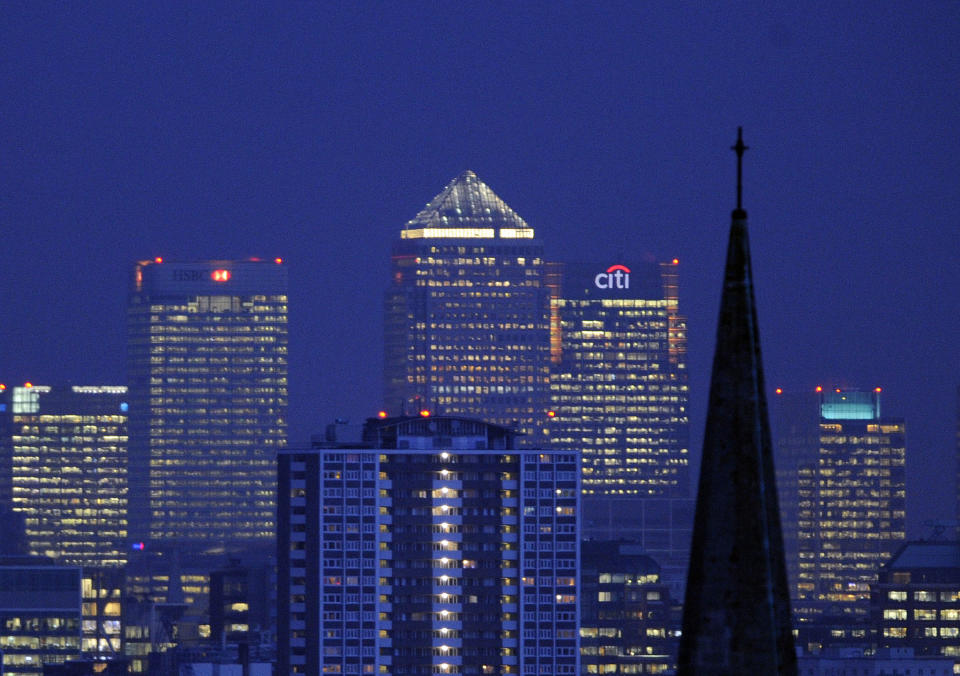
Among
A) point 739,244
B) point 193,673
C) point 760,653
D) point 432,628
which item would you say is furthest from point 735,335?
point 193,673

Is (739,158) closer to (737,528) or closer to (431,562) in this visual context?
(737,528)

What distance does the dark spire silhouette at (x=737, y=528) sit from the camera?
27.7 meters

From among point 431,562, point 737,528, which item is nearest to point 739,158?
point 737,528

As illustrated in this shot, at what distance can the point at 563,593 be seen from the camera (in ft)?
604

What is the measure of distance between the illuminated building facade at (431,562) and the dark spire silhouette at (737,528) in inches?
5994

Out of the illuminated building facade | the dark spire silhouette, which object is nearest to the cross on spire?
the dark spire silhouette

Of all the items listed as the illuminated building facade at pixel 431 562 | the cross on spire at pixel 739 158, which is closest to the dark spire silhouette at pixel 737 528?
the cross on spire at pixel 739 158

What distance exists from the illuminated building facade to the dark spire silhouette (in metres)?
152

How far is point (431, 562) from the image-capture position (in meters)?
182

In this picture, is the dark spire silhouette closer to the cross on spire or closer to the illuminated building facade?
the cross on spire

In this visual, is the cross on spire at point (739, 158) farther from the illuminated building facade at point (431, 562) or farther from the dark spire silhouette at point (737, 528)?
the illuminated building facade at point (431, 562)

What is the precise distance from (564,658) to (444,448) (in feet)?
53.0

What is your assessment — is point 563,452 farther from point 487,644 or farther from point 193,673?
point 193,673

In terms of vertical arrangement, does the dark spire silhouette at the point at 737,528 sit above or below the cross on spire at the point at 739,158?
below
